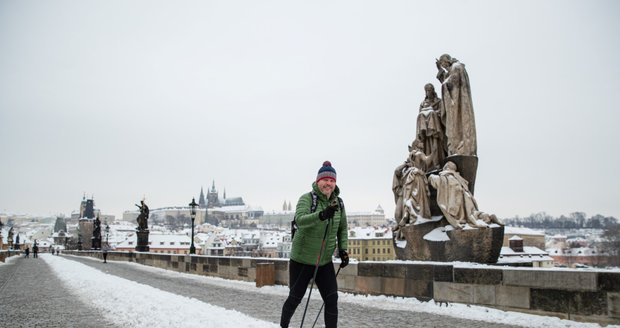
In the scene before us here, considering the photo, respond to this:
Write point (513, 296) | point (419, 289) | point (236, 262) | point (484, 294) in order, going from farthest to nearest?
point (236, 262), point (419, 289), point (484, 294), point (513, 296)

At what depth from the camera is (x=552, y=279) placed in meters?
5.75

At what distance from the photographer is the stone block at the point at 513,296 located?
6.02 m

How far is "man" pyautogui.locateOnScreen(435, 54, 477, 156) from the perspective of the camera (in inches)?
362

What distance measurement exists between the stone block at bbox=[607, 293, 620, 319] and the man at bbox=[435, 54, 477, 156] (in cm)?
427

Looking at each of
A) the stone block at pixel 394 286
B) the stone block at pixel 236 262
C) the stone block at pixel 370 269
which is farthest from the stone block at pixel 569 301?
the stone block at pixel 236 262

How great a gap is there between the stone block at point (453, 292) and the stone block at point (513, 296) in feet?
1.46

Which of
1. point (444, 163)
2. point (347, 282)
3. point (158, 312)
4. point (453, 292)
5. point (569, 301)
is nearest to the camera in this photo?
point (569, 301)

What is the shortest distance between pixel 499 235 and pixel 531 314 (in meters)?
2.13

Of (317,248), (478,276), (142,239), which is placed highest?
(317,248)

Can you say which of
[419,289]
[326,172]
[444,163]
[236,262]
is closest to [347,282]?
[419,289]

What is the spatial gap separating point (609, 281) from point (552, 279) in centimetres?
66

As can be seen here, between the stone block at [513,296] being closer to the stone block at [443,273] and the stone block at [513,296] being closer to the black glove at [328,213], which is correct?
the stone block at [443,273]

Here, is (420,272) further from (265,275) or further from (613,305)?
(265,275)

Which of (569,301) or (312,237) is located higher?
(312,237)
